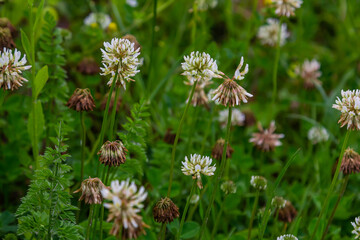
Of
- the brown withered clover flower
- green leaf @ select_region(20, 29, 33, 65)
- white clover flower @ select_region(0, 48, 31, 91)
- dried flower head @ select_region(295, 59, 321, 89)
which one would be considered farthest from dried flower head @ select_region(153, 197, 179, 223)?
dried flower head @ select_region(295, 59, 321, 89)

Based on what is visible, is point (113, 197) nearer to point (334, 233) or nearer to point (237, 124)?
point (334, 233)

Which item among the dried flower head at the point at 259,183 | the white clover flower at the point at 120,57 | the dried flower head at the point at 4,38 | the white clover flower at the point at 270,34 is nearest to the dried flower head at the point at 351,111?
the dried flower head at the point at 259,183

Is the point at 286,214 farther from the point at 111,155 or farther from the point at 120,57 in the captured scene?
the point at 120,57

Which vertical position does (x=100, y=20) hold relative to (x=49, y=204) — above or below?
above

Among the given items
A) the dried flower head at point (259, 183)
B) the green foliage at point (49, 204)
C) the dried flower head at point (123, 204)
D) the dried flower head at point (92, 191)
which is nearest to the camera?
the dried flower head at point (123, 204)

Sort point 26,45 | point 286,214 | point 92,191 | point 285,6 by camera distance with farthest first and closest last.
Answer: point 285,6 → point 286,214 → point 26,45 → point 92,191

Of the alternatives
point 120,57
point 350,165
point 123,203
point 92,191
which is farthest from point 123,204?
point 350,165

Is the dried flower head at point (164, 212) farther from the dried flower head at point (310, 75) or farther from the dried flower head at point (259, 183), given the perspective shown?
the dried flower head at point (310, 75)

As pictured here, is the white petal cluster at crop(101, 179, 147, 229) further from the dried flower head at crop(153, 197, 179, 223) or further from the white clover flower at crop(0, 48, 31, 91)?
the white clover flower at crop(0, 48, 31, 91)
